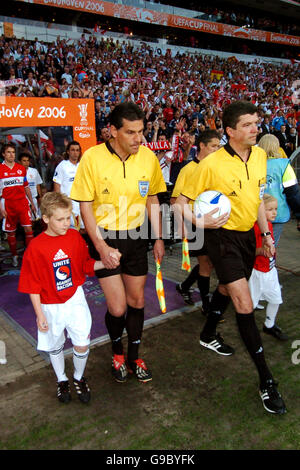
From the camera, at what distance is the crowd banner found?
83.7ft

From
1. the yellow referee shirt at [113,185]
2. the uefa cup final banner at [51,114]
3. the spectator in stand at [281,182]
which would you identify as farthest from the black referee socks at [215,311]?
the uefa cup final banner at [51,114]

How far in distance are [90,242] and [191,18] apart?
3639 centimetres

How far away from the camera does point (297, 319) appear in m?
4.30

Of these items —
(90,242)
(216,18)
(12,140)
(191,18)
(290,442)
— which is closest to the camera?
(290,442)

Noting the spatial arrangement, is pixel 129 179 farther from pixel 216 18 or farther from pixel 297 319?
pixel 216 18

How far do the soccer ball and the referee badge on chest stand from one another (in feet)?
1.49

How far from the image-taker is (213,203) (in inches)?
117

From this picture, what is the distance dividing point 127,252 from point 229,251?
83cm

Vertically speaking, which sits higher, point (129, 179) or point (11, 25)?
point (11, 25)

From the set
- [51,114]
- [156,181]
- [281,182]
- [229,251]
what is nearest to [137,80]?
[51,114]

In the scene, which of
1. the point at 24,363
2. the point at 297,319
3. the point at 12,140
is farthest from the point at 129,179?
the point at 12,140

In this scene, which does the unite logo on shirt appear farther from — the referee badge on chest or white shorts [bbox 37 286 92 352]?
the referee badge on chest

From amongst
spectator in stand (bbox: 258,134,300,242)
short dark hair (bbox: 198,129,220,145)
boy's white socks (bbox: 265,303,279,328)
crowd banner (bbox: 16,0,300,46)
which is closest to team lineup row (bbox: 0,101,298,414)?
boy's white socks (bbox: 265,303,279,328)

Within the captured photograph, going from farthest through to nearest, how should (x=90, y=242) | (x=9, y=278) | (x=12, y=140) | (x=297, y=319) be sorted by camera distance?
(x=12, y=140) → (x=9, y=278) → (x=297, y=319) → (x=90, y=242)
